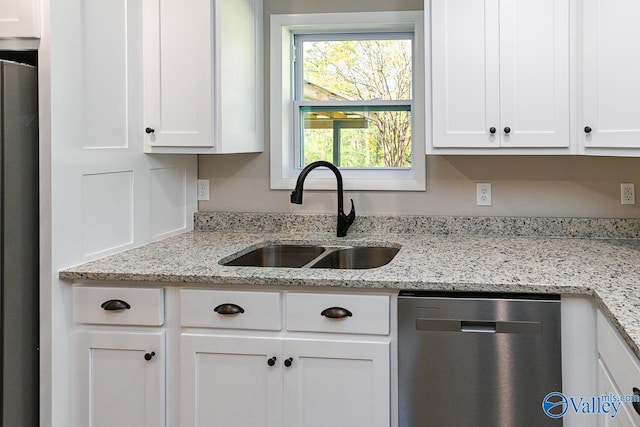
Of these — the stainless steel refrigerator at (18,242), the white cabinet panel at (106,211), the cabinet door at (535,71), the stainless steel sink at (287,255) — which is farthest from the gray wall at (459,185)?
the stainless steel refrigerator at (18,242)

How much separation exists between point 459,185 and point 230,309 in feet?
4.44

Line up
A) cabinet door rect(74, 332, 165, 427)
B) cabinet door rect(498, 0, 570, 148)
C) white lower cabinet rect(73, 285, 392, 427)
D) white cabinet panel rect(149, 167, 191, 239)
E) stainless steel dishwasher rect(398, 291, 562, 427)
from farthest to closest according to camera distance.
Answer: white cabinet panel rect(149, 167, 191, 239)
cabinet door rect(498, 0, 570, 148)
cabinet door rect(74, 332, 165, 427)
white lower cabinet rect(73, 285, 392, 427)
stainless steel dishwasher rect(398, 291, 562, 427)

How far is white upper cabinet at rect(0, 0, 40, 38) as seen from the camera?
199 cm

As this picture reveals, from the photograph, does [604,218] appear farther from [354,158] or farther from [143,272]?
[143,272]

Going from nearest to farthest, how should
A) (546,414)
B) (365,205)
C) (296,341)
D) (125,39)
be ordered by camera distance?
1. (546,414)
2. (296,341)
3. (125,39)
4. (365,205)

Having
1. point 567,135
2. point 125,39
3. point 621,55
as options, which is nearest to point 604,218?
point 567,135

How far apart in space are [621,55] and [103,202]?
1912mm

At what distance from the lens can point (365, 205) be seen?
3.01 metres

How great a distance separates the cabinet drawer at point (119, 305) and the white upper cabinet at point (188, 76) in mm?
716

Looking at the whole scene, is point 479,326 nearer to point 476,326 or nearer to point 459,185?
point 476,326

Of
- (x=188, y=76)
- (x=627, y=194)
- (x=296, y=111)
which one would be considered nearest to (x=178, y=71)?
(x=188, y=76)

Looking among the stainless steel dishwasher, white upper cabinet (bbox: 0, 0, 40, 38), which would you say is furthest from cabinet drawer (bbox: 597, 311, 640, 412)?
white upper cabinet (bbox: 0, 0, 40, 38)

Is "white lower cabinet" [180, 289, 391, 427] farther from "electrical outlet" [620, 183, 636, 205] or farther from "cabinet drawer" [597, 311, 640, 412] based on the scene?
"electrical outlet" [620, 183, 636, 205]

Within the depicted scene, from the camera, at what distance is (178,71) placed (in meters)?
2.57
